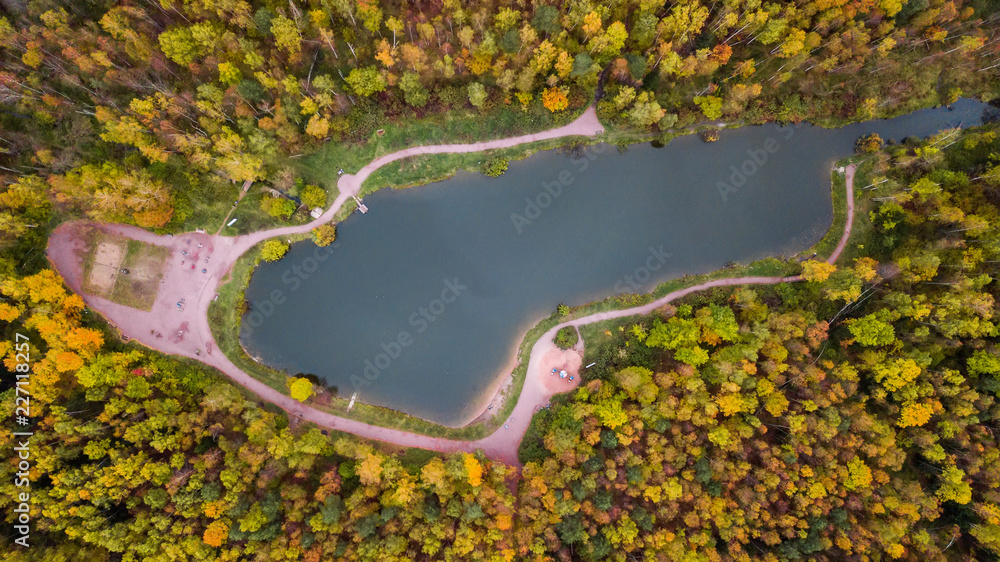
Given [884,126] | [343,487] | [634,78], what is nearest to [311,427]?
[343,487]

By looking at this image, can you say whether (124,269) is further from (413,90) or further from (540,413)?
(540,413)

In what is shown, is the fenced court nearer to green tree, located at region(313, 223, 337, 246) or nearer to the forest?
the forest

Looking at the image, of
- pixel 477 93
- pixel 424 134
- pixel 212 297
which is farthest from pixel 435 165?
pixel 212 297

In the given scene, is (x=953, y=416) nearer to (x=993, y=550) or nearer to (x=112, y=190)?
(x=993, y=550)

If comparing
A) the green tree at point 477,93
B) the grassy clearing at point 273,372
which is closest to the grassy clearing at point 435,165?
the green tree at point 477,93

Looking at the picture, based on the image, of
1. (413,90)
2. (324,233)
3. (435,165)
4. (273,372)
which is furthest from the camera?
(435,165)

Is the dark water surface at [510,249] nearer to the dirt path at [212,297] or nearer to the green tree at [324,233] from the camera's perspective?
the green tree at [324,233]
